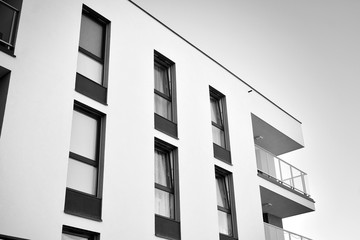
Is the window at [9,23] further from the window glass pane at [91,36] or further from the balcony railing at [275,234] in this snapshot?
the balcony railing at [275,234]

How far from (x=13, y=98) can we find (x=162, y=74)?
632cm

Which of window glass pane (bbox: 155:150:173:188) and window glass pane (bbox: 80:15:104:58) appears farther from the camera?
window glass pane (bbox: 155:150:173:188)

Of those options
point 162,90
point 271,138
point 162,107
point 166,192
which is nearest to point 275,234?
point 166,192

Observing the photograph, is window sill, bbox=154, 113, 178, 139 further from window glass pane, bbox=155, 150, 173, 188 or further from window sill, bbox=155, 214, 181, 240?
window sill, bbox=155, 214, 181, 240

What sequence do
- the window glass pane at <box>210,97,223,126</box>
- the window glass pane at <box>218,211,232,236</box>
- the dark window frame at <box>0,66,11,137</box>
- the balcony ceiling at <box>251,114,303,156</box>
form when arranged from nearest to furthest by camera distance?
the dark window frame at <box>0,66,11,137</box>, the window glass pane at <box>218,211,232,236</box>, the window glass pane at <box>210,97,223,126</box>, the balcony ceiling at <box>251,114,303,156</box>

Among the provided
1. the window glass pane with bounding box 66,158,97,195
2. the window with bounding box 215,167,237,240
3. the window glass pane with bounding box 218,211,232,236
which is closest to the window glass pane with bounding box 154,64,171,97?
the window with bounding box 215,167,237,240

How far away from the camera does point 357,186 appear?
30.8 metres

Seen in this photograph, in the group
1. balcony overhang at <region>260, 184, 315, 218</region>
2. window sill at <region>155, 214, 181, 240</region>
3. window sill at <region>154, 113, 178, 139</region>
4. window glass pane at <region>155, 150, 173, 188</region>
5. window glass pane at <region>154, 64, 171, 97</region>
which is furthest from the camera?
balcony overhang at <region>260, 184, 315, 218</region>

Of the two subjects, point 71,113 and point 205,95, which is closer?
point 71,113

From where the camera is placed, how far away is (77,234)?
10.3 m

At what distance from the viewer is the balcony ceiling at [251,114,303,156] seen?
1968 cm

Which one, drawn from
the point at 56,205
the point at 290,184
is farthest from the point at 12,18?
the point at 290,184

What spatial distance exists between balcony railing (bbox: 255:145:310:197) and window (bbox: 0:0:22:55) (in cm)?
1039

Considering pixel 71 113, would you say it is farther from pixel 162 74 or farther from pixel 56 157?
pixel 162 74
